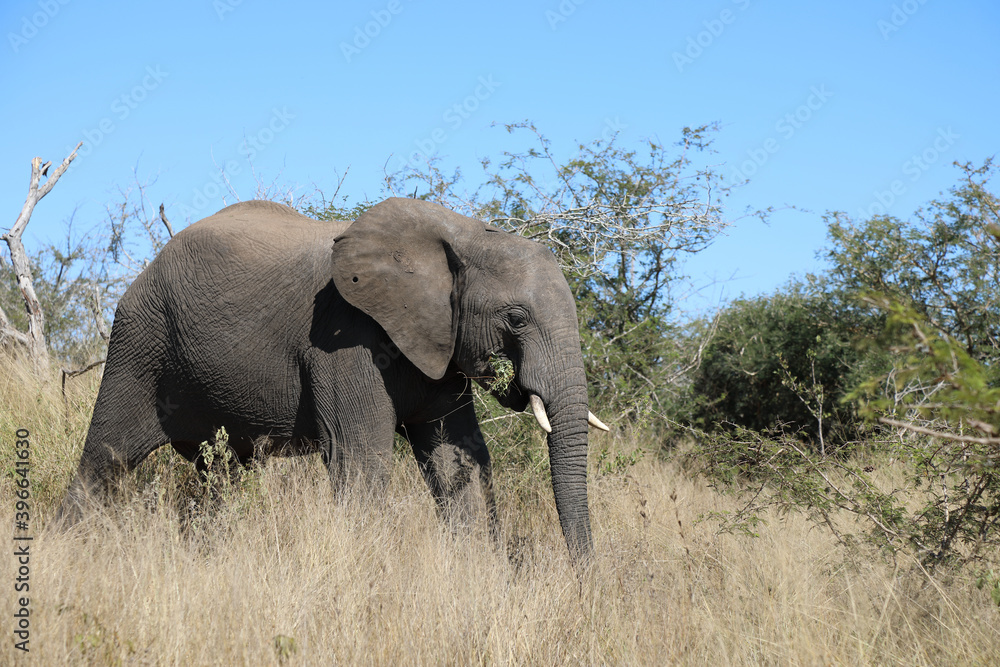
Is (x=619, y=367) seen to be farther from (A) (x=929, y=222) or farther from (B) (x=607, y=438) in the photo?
(A) (x=929, y=222)

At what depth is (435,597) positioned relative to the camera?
14.4ft

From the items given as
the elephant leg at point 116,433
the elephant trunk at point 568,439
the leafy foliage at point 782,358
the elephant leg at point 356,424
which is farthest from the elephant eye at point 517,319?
the leafy foliage at point 782,358

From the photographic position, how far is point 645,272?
10.5m

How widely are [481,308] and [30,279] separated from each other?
698 centimetres

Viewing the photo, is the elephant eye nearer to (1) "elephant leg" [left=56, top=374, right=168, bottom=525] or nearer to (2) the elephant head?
(2) the elephant head

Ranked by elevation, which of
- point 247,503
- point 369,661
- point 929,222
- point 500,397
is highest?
point 929,222

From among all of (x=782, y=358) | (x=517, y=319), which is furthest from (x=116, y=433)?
(x=782, y=358)

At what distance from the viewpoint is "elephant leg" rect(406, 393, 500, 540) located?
6168 mm

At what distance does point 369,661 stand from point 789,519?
13.5 feet

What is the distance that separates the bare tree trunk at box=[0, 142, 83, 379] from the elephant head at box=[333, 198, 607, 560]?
5.60m

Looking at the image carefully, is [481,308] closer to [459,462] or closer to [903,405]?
[459,462]

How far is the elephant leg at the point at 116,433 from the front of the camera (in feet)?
21.2

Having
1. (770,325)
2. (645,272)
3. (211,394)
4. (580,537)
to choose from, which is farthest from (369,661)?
(770,325)

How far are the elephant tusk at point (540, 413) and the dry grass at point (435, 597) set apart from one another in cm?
75
